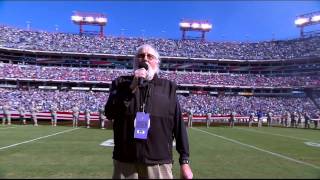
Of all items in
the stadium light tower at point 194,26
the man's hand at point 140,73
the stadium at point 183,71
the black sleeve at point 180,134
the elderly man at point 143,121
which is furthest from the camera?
the stadium light tower at point 194,26

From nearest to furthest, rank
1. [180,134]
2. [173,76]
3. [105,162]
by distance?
[180,134]
[105,162]
[173,76]

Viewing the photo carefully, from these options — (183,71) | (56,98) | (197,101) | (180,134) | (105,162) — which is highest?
(183,71)

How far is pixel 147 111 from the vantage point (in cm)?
423

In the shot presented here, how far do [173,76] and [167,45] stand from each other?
7536mm

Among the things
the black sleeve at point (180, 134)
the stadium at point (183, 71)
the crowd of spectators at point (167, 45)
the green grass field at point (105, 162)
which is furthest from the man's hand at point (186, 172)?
the crowd of spectators at point (167, 45)

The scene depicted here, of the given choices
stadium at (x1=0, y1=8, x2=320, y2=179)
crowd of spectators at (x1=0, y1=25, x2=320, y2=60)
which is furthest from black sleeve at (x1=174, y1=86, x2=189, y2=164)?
crowd of spectators at (x1=0, y1=25, x2=320, y2=60)

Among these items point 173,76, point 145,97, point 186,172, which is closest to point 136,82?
point 145,97

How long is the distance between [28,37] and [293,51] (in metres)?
41.9

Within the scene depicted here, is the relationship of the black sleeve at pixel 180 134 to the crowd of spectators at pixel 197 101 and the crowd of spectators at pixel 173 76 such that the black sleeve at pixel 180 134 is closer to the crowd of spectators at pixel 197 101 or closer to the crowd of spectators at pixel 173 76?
the crowd of spectators at pixel 197 101

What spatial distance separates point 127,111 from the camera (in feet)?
14.0

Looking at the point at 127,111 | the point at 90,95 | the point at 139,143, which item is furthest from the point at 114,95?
the point at 90,95

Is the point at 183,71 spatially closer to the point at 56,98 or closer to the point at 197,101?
the point at 197,101

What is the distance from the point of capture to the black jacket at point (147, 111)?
13.8ft

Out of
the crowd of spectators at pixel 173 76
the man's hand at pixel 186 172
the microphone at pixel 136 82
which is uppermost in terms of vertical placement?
the crowd of spectators at pixel 173 76
